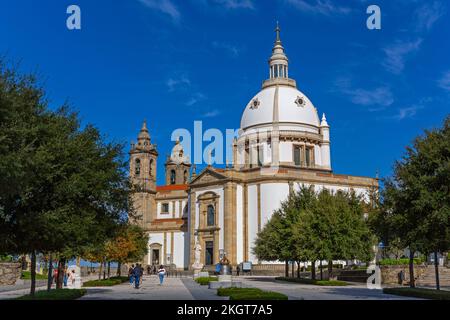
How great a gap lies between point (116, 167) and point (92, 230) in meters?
3.18

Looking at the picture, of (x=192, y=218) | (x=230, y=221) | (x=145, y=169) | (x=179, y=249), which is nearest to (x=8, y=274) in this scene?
(x=230, y=221)

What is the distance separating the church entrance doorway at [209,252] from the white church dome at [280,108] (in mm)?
17007

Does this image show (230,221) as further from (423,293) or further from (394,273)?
(423,293)

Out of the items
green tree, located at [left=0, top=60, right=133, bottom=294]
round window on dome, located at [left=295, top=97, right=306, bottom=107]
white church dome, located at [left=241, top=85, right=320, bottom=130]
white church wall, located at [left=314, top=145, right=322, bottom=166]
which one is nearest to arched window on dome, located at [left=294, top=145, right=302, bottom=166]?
white church wall, located at [left=314, top=145, right=322, bottom=166]

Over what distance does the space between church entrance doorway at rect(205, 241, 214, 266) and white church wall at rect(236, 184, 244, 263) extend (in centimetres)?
395

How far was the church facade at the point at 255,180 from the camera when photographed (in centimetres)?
7125

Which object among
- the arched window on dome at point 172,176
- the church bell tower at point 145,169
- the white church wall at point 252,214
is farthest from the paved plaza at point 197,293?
the arched window on dome at point 172,176

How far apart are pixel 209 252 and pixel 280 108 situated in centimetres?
2104

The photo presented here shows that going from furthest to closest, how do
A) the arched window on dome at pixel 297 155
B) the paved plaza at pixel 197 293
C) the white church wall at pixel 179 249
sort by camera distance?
1. the white church wall at pixel 179 249
2. the arched window on dome at pixel 297 155
3. the paved plaza at pixel 197 293

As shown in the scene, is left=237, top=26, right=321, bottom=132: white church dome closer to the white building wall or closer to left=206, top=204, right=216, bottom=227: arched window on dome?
the white building wall

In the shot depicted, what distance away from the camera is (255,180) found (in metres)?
72.2

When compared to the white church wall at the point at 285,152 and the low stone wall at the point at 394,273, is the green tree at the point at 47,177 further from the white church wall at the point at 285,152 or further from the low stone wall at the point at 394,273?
the white church wall at the point at 285,152

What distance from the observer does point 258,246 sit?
53156mm
